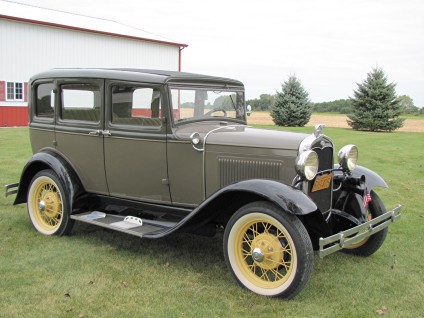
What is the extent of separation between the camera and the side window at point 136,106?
472 centimetres

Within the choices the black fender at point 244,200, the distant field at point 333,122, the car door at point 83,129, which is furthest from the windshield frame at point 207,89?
the distant field at point 333,122

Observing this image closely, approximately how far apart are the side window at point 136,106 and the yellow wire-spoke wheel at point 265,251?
1508 millimetres

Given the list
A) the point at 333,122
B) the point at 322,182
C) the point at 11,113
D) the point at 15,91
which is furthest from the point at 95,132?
the point at 333,122

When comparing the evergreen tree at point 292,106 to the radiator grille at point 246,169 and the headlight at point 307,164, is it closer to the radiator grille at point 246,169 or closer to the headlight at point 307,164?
the radiator grille at point 246,169

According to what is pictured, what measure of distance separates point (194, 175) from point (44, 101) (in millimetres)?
2463

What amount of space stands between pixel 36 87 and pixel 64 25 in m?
18.4

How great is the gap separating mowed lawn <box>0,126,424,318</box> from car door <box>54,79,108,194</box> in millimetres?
776

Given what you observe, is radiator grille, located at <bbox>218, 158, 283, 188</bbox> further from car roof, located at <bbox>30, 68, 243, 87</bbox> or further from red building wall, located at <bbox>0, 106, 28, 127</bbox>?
red building wall, located at <bbox>0, 106, 28, 127</bbox>

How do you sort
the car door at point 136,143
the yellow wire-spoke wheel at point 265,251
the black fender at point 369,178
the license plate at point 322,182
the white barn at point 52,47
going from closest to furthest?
1. the yellow wire-spoke wheel at point 265,251
2. the license plate at point 322,182
3. the car door at point 136,143
4. the black fender at point 369,178
5. the white barn at point 52,47

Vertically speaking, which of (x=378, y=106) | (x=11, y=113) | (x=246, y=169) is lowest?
(x=246, y=169)

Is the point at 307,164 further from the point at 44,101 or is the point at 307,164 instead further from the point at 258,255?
the point at 44,101

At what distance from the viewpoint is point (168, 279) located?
164 inches

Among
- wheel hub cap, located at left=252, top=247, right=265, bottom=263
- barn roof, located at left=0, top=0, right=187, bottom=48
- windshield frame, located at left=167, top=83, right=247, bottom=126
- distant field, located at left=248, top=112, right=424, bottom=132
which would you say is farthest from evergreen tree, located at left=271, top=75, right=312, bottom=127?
wheel hub cap, located at left=252, top=247, right=265, bottom=263

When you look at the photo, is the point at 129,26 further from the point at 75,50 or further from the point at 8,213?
the point at 8,213
